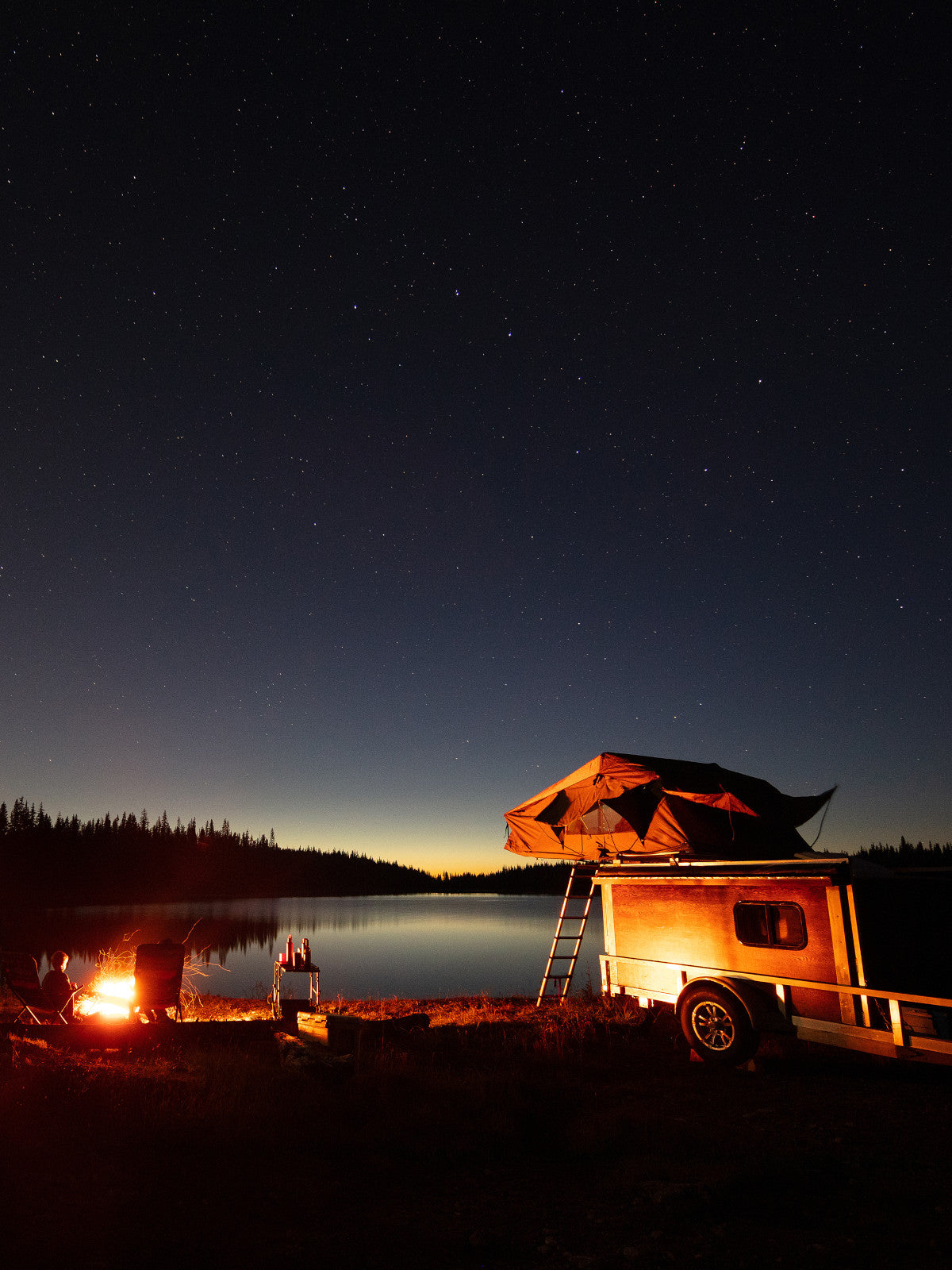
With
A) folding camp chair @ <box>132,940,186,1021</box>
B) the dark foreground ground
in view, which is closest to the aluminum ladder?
the dark foreground ground

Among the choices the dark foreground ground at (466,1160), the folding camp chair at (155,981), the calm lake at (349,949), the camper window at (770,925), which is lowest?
Answer: the calm lake at (349,949)

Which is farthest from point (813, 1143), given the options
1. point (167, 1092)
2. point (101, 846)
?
point (101, 846)

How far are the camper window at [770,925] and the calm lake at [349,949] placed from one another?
8949 millimetres

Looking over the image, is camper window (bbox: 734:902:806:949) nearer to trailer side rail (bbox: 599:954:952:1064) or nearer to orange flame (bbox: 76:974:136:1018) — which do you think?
trailer side rail (bbox: 599:954:952:1064)

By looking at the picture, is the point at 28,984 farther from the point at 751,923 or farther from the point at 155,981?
the point at 751,923

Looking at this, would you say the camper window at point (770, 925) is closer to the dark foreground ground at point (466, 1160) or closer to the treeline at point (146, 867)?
the dark foreground ground at point (466, 1160)

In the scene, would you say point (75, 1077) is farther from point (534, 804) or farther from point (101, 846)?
point (101, 846)

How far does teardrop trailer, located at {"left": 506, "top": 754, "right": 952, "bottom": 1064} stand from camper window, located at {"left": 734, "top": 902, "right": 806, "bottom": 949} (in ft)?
0.05

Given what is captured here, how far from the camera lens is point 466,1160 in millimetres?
5719

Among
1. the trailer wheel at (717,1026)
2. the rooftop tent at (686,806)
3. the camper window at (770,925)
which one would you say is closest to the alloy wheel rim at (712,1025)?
the trailer wheel at (717,1026)

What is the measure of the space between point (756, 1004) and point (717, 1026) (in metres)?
0.60

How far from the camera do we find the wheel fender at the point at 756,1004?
7695 mm

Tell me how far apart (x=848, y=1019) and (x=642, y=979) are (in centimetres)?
275

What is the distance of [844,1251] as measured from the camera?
4.04 metres
